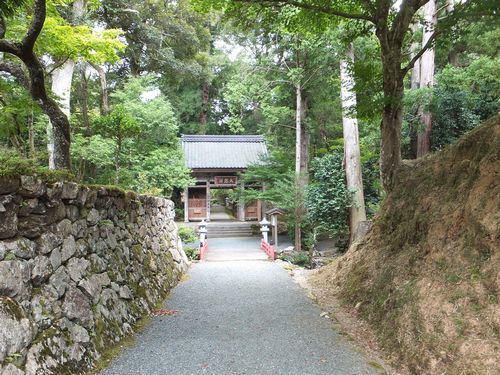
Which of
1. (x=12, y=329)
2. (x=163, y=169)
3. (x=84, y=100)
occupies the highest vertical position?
(x=84, y=100)

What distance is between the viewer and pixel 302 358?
3439 mm

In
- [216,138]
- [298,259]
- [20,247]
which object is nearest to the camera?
[20,247]

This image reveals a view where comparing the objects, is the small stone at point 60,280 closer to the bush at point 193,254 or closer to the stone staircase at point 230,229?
the bush at point 193,254

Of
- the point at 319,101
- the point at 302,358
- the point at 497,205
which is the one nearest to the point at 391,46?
the point at 497,205

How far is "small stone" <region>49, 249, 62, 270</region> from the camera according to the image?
2.93 m

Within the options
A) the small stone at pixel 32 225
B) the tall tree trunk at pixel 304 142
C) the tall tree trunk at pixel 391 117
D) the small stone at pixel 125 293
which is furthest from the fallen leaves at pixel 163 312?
the tall tree trunk at pixel 304 142

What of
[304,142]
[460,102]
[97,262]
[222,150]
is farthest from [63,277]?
[222,150]

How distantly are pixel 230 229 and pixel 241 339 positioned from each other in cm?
1297

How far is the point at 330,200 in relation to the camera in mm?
10859

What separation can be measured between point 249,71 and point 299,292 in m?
9.88

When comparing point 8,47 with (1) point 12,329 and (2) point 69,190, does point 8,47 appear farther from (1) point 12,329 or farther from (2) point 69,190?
(1) point 12,329

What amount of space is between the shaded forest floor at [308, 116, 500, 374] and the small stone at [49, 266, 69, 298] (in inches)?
120

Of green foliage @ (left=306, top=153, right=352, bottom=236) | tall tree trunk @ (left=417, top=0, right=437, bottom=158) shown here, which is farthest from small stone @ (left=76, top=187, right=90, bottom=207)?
green foliage @ (left=306, top=153, right=352, bottom=236)

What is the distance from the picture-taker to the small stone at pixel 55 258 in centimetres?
293
